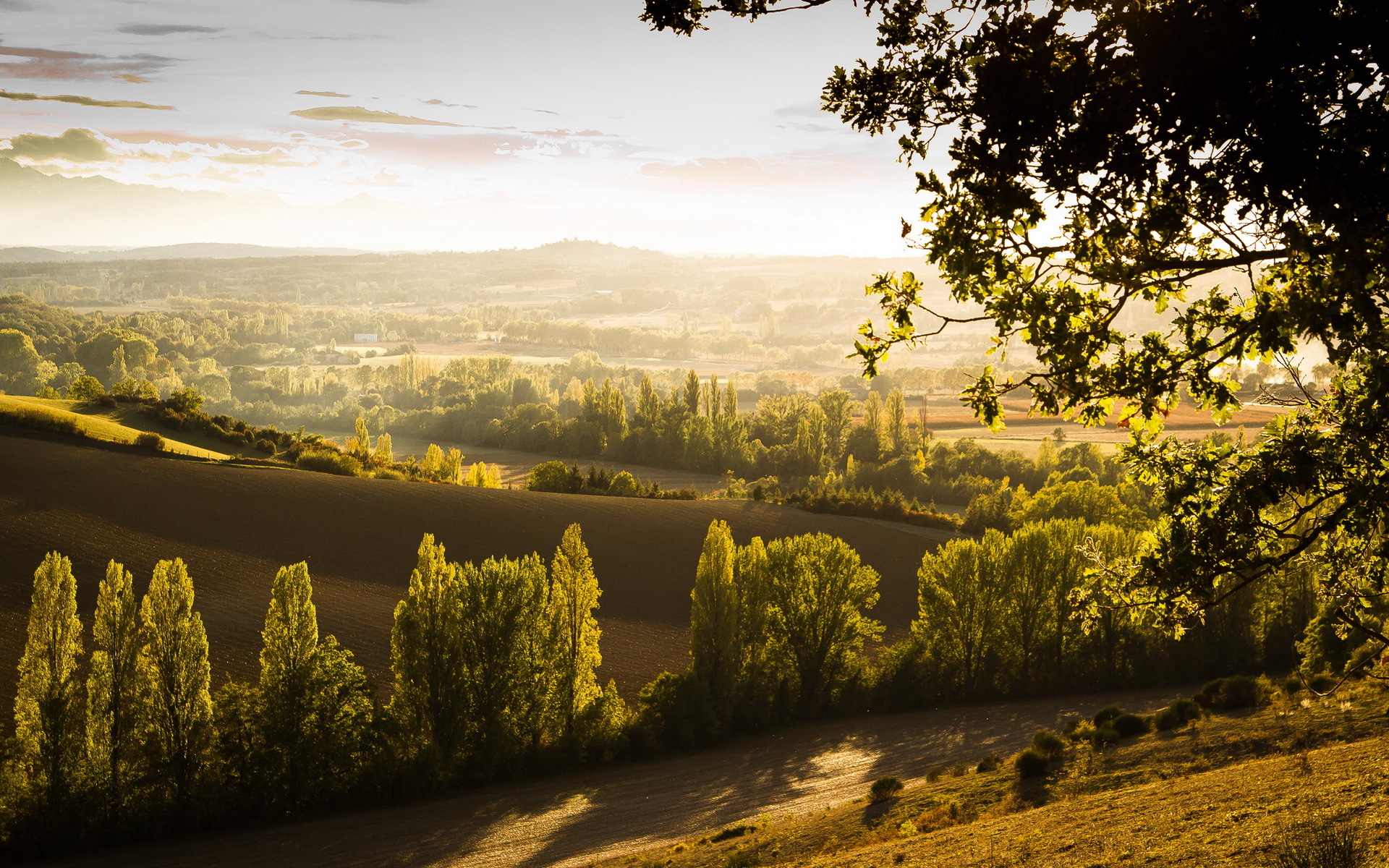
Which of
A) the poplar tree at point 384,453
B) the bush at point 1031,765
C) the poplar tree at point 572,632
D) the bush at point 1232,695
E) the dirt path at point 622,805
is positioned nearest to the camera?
the bush at point 1031,765

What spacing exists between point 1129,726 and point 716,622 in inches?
674

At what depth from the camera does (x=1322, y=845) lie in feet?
39.0

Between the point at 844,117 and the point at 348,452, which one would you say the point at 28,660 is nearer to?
the point at 844,117

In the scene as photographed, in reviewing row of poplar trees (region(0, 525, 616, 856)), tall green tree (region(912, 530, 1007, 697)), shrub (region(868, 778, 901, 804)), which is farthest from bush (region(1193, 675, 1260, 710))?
row of poplar trees (region(0, 525, 616, 856))

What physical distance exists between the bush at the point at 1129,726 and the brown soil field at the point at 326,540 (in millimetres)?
20814

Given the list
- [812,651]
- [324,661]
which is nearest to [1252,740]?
[812,651]

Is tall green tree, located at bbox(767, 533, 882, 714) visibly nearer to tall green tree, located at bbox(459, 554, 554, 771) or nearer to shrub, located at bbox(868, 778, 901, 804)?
tall green tree, located at bbox(459, 554, 554, 771)

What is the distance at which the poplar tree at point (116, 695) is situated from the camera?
1133 inches

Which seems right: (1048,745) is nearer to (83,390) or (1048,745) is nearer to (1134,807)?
(1134,807)

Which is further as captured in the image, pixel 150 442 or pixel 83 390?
pixel 83 390

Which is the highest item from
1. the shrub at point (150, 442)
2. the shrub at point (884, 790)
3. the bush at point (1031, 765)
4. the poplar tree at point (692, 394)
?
the poplar tree at point (692, 394)

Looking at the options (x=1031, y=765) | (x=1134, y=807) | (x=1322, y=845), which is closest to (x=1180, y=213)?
(x=1322, y=845)

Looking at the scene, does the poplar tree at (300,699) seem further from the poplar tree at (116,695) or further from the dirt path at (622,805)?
the poplar tree at (116,695)

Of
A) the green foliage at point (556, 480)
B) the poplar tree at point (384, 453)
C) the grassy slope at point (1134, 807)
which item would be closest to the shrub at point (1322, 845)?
the grassy slope at point (1134, 807)
